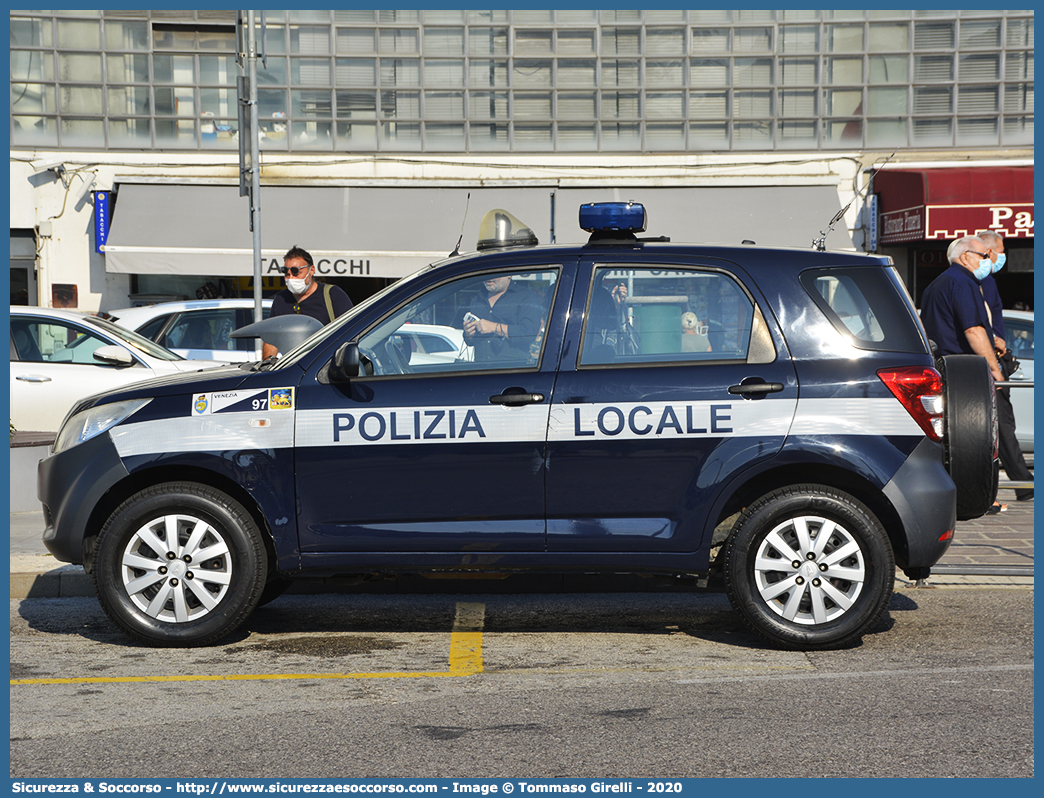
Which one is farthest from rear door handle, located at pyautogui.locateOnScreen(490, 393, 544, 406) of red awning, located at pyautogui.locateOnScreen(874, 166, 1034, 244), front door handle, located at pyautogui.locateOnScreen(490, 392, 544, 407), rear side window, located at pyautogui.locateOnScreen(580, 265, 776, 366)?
red awning, located at pyautogui.locateOnScreen(874, 166, 1034, 244)

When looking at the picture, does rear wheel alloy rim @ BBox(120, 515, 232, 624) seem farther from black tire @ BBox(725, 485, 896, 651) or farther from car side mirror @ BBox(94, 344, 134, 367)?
car side mirror @ BBox(94, 344, 134, 367)

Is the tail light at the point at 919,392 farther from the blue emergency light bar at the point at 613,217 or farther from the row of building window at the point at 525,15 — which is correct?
the row of building window at the point at 525,15

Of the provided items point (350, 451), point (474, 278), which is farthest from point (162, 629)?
point (474, 278)

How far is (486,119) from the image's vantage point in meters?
20.0

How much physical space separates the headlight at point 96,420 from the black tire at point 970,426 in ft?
12.0

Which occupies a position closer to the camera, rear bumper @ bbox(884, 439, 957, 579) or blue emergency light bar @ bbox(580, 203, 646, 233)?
rear bumper @ bbox(884, 439, 957, 579)

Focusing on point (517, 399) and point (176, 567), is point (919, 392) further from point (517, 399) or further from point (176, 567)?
point (176, 567)

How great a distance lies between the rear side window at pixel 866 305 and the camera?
520 centimetres

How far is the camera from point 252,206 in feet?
35.0

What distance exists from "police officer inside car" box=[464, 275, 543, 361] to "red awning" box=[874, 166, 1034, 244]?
45.2 ft

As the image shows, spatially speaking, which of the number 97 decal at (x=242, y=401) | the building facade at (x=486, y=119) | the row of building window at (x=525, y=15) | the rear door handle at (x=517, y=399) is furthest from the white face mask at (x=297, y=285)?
the row of building window at (x=525, y=15)

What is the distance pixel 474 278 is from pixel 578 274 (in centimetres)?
49

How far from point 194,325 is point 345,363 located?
25.1 ft

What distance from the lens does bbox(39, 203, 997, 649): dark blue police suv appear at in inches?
202
